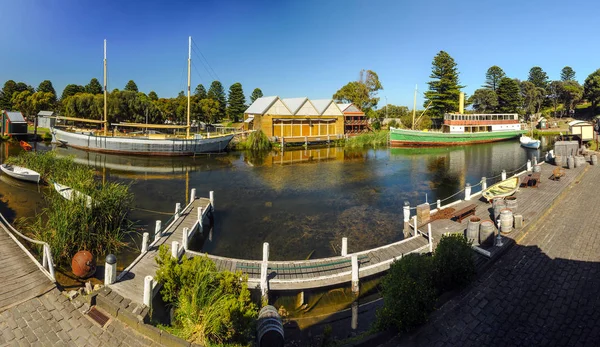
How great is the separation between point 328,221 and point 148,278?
37.9ft

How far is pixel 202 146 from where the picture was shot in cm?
4531

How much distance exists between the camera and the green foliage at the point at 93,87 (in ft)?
272

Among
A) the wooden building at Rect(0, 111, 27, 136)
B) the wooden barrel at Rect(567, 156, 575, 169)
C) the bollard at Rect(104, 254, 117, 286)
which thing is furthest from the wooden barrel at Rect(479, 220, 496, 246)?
the wooden building at Rect(0, 111, 27, 136)

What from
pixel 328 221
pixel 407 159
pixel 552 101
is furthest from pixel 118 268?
pixel 552 101

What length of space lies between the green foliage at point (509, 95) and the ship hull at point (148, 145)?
232 feet

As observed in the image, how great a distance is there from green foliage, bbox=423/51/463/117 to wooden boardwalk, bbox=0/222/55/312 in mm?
75907

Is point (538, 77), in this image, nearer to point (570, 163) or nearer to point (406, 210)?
point (570, 163)

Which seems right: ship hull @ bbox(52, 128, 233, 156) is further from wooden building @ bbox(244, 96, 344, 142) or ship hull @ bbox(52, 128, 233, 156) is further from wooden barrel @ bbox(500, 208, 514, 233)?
wooden barrel @ bbox(500, 208, 514, 233)

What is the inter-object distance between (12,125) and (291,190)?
46.7 meters

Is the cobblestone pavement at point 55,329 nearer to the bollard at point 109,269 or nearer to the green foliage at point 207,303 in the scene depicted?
the bollard at point 109,269

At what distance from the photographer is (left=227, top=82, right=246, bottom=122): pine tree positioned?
86.6m

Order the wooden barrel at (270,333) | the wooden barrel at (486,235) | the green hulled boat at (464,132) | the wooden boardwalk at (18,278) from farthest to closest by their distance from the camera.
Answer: the green hulled boat at (464,132) → the wooden barrel at (486,235) → the wooden boardwalk at (18,278) → the wooden barrel at (270,333)

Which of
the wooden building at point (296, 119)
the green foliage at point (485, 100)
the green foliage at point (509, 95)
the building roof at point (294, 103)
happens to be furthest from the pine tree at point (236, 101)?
the green foliage at point (509, 95)

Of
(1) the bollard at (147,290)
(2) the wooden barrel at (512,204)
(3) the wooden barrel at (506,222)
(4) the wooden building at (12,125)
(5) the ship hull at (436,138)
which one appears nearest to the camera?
(1) the bollard at (147,290)
